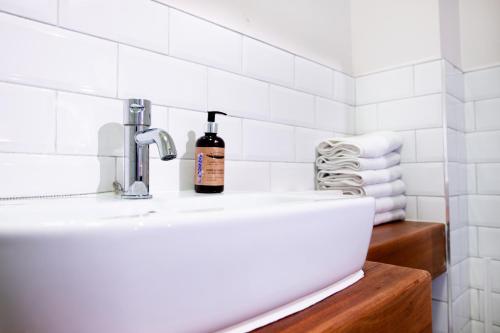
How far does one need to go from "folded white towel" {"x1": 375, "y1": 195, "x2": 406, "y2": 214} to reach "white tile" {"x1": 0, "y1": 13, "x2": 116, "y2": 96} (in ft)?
2.55

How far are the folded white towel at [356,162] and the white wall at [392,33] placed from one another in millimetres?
357

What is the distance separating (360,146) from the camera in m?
0.97

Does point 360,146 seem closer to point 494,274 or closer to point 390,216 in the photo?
point 390,216

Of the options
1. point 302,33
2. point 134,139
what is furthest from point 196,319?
point 302,33

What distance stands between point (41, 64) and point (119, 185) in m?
0.24

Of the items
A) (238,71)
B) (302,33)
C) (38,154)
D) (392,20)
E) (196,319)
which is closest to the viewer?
(196,319)

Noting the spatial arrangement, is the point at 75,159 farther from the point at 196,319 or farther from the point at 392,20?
the point at 392,20

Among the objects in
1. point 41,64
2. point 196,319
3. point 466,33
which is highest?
point 466,33

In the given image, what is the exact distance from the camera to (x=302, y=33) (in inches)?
42.4

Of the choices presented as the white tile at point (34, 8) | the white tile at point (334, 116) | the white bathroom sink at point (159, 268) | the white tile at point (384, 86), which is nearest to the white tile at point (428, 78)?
the white tile at point (384, 86)

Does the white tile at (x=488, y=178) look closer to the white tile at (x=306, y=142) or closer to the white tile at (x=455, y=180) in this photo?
the white tile at (x=455, y=180)

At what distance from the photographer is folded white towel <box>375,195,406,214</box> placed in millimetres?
1019

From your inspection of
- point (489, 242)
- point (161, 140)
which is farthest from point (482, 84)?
point (161, 140)

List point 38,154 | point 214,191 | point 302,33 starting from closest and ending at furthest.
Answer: point 38,154
point 214,191
point 302,33
